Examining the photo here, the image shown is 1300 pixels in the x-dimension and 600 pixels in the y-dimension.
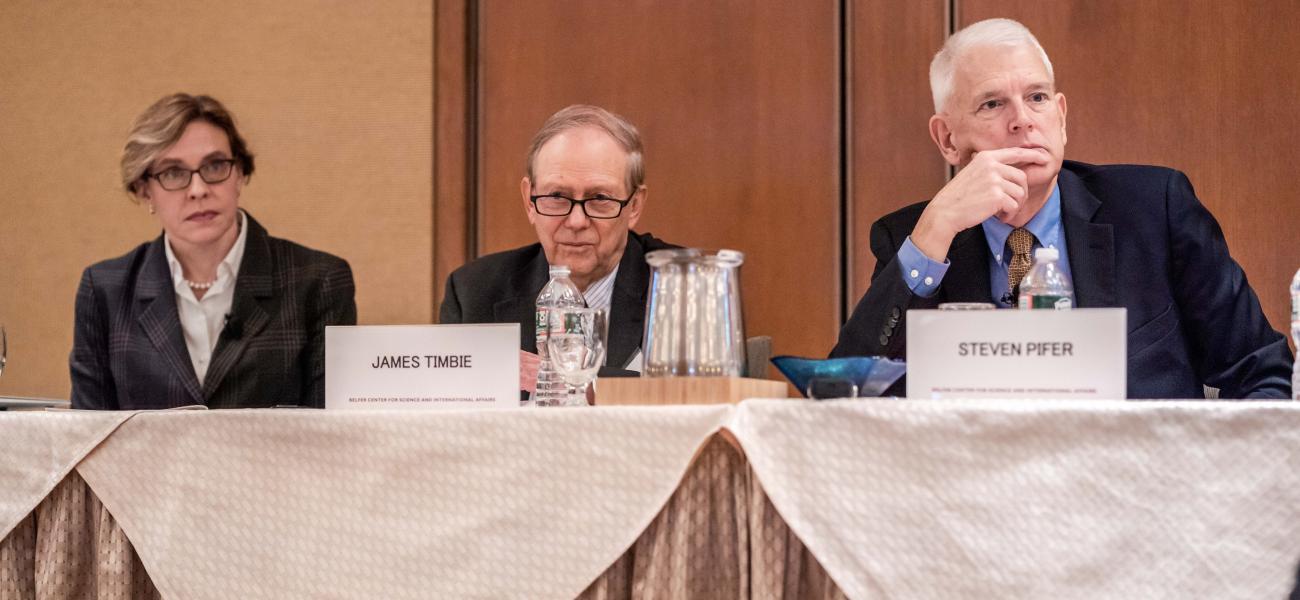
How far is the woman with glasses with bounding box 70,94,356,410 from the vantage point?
2578 mm

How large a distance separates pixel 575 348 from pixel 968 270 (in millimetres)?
900

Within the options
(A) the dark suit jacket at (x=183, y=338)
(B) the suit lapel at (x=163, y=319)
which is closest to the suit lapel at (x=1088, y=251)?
(A) the dark suit jacket at (x=183, y=338)

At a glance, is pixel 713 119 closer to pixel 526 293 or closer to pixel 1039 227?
pixel 526 293

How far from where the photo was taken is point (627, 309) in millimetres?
2277

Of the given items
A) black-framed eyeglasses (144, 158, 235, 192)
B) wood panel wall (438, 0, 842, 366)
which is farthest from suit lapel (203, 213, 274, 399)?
wood panel wall (438, 0, 842, 366)

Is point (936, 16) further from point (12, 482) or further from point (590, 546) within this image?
point (12, 482)

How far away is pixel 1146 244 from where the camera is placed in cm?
204

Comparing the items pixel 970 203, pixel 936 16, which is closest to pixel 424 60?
pixel 936 16

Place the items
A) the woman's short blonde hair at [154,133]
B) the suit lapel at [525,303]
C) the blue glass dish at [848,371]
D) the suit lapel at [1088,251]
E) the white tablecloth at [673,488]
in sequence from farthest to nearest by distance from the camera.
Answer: the woman's short blonde hair at [154,133]
the suit lapel at [525,303]
the suit lapel at [1088,251]
the blue glass dish at [848,371]
the white tablecloth at [673,488]

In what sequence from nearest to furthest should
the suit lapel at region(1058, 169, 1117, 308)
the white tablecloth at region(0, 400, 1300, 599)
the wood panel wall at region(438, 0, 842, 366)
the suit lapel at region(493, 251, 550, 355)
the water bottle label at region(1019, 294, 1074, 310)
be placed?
the white tablecloth at region(0, 400, 1300, 599)
the water bottle label at region(1019, 294, 1074, 310)
the suit lapel at region(1058, 169, 1117, 308)
the suit lapel at region(493, 251, 550, 355)
the wood panel wall at region(438, 0, 842, 366)

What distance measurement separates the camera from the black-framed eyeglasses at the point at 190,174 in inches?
108

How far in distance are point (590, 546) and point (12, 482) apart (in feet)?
2.42

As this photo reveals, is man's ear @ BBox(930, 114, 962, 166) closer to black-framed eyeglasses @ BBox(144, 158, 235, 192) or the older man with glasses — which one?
the older man with glasses

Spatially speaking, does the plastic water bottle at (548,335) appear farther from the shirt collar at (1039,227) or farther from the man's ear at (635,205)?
the shirt collar at (1039,227)
